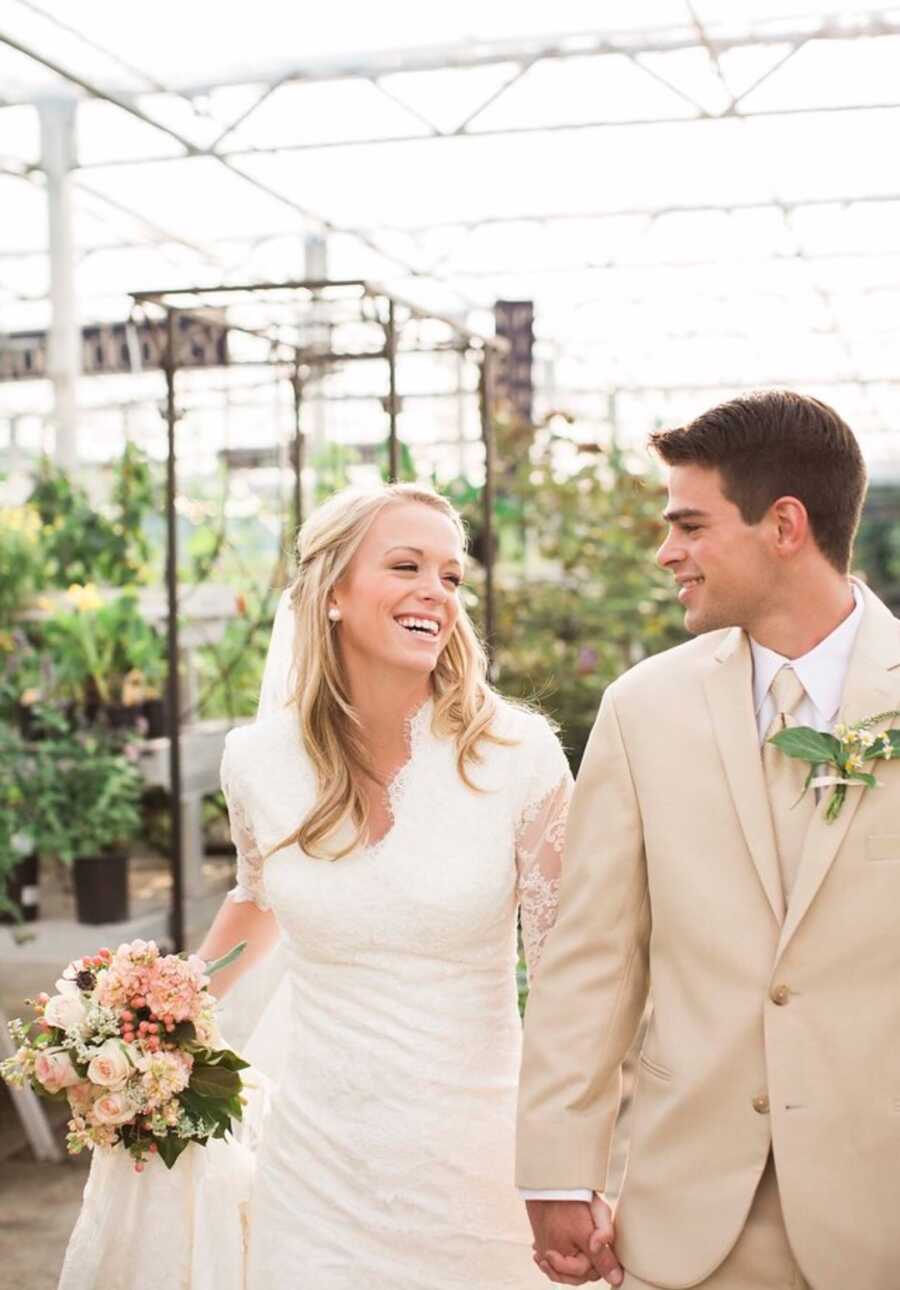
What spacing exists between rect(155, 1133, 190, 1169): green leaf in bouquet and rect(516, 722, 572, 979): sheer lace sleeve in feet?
1.89

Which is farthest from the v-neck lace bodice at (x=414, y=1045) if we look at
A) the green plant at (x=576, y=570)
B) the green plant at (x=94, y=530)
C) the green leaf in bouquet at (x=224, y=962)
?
the green plant at (x=576, y=570)

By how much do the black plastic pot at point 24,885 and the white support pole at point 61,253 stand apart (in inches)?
138

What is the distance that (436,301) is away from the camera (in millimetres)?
14648

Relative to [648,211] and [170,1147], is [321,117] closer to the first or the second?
[648,211]

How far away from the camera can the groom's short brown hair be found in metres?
1.99

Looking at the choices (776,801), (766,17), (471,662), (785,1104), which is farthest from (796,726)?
(766,17)

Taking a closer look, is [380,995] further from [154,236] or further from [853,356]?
[853,356]

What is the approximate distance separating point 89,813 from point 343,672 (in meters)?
2.90

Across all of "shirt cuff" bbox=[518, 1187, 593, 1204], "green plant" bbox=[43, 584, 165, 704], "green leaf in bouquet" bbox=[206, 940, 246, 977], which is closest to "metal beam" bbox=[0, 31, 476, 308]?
"green plant" bbox=[43, 584, 165, 704]

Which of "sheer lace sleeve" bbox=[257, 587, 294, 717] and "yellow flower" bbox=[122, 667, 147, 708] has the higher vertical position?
"sheer lace sleeve" bbox=[257, 587, 294, 717]

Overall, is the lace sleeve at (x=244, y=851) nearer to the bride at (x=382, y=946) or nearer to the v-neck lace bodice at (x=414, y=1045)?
the bride at (x=382, y=946)

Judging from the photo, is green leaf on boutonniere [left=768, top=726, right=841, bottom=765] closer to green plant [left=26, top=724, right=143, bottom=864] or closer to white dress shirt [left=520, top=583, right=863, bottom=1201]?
white dress shirt [left=520, top=583, right=863, bottom=1201]

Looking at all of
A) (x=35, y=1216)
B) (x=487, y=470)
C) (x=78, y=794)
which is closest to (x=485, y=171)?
(x=487, y=470)

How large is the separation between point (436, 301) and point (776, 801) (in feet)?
43.0
